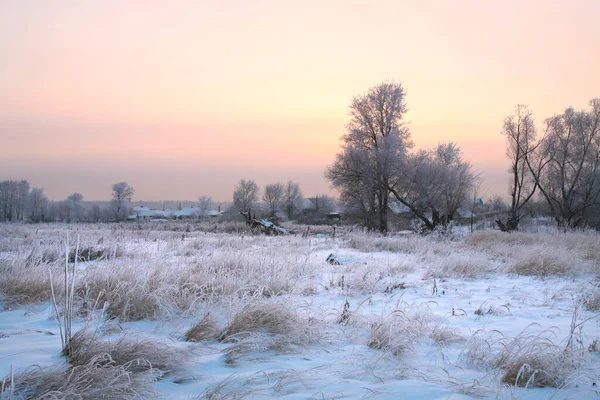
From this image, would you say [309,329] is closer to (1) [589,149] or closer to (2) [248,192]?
(1) [589,149]

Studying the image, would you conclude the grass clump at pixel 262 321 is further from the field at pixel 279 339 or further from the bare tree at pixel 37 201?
the bare tree at pixel 37 201

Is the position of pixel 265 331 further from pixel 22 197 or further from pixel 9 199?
pixel 22 197

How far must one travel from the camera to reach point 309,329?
11.4ft

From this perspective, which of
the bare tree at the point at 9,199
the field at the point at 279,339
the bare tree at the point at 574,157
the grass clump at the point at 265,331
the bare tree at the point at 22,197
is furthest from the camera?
the bare tree at the point at 22,197

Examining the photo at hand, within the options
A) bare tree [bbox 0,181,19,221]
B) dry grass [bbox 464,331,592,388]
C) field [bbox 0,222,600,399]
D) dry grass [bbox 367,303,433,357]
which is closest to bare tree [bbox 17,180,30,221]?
bare tree [bbox 0,181,19,221]

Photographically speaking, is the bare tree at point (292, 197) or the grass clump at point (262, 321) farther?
the bare tree at point (292, 197)

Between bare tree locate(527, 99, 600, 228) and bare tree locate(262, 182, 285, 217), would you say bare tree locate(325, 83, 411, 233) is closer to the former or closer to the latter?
bare tree locate(527, 99, 600, 228)

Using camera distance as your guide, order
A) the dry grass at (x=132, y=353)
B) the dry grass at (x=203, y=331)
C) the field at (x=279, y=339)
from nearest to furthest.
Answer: the field at (x=279, y=339) → the dry grass at (x=132, y=353) → the dry grass at (x=203, y=331)

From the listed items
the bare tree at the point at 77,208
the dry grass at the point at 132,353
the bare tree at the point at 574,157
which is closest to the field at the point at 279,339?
the dry grass at the point at 132,353

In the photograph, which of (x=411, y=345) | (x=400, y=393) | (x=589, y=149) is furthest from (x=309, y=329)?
(x=589, y=149)

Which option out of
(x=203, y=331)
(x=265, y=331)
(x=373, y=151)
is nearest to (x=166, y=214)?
(x=373, y=151)

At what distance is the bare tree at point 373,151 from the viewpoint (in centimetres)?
2348

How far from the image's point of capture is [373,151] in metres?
23.8

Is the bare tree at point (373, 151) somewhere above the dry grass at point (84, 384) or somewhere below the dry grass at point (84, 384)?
above
